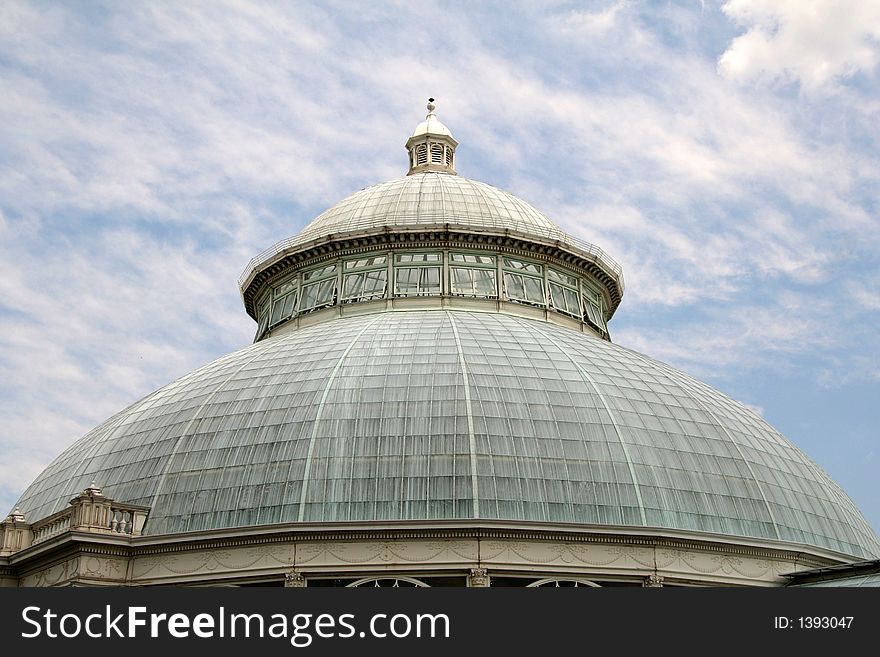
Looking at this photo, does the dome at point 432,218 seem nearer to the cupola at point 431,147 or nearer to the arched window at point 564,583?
the cupola at point 431,147

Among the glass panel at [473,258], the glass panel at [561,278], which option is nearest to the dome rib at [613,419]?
the glass panel at [473,258]

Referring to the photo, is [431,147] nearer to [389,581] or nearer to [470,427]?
[470,427]

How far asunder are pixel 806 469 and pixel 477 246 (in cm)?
1793

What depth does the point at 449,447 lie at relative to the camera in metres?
46.2

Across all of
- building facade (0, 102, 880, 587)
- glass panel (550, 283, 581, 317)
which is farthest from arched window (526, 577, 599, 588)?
glass panel (550, 283, 581, 317)

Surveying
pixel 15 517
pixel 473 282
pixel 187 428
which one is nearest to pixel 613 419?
pixel 473 282

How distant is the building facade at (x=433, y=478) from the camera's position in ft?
147

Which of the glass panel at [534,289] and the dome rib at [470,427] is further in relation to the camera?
the glass panel at [534,289]

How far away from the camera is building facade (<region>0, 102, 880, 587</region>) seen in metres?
44.8

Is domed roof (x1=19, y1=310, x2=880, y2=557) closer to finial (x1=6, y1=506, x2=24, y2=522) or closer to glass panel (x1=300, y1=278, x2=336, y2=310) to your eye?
finial (x1=6, y1=506, x2=24, y2=522)

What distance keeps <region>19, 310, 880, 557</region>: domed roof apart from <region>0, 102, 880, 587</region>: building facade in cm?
8

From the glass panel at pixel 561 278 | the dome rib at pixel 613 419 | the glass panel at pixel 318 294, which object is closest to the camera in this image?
the dome rib at pixel 613 419

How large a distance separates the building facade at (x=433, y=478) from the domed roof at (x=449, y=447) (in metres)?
0.08

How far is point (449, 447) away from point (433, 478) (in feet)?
4.45
